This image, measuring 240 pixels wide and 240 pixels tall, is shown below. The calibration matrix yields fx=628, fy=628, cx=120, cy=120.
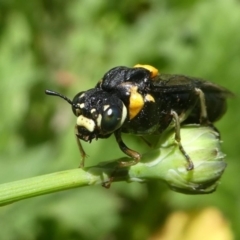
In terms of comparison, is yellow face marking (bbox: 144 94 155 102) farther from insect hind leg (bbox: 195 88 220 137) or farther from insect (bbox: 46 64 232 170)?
insect hind leg (bbox: 195 88 220 137)

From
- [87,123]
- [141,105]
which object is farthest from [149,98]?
[87,123]

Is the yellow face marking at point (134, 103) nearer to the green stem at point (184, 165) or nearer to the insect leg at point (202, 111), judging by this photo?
the green stem at point (184, 165)

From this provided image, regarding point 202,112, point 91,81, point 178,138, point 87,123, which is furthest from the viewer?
point 91,81

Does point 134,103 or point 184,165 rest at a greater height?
point 134,103

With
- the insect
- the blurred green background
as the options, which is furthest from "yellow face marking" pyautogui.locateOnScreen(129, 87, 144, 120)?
the blurred green background

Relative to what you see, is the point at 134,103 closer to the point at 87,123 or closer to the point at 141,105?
the point at 141,105

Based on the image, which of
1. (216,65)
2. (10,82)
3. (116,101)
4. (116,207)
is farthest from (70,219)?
(116,101)
